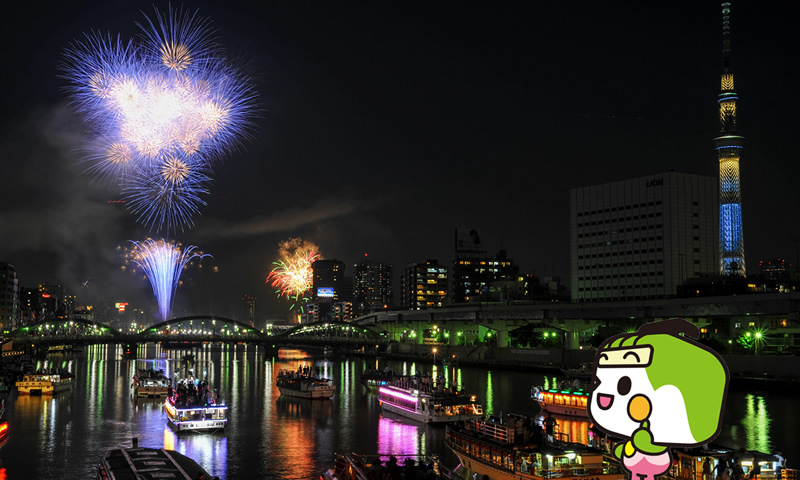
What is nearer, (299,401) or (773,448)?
(773,448)

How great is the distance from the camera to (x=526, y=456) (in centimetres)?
2920

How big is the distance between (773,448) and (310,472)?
26400 mm

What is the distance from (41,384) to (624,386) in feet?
240

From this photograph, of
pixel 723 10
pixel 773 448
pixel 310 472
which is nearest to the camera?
pixel 310 472

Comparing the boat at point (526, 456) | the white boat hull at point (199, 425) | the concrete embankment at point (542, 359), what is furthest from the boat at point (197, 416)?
the concrete embankment at point (542, 359)

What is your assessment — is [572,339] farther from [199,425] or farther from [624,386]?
[624,386]

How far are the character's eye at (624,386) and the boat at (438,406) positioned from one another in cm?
4033

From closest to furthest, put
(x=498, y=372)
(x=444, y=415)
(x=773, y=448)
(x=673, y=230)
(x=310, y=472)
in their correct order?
(x=310, y=472) < (x=773, y=448) < (x=444, y=415) < (x=498, y=372) < (x=673, y=230)

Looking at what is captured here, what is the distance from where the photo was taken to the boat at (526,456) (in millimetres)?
28172

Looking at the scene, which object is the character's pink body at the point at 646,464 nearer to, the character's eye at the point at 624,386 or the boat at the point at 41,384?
the character's eye at the point at 624,386

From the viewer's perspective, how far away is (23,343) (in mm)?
131375

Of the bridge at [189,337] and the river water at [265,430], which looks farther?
the bridge at [189,337]

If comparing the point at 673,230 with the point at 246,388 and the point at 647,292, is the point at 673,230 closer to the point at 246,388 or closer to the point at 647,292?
the point at 647,292

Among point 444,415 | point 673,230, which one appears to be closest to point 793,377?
point 444,415
